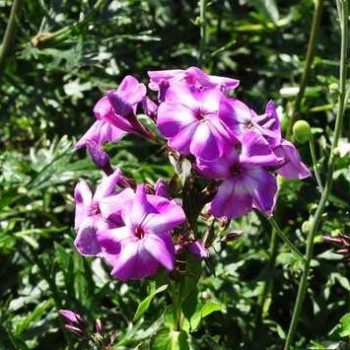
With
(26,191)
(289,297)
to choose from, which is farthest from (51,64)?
(289,297)

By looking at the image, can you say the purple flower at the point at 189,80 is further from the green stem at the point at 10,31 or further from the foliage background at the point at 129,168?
the green stem at the point at 10,31

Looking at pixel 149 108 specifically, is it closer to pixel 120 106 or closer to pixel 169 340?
pixel 120 106

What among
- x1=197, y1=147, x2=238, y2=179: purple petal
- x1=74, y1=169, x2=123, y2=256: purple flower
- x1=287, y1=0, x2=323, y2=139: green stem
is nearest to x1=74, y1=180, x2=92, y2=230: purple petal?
x1=74, y1=169, x2=123, y2=256: purple flower

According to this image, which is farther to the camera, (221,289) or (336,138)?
(221,289)

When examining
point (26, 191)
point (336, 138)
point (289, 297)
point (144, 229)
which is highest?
point (144, 229)

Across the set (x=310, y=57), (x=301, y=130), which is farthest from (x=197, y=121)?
(x=310, y=57)

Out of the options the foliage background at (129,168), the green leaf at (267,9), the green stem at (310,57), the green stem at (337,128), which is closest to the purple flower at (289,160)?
the green stem at (337,128)

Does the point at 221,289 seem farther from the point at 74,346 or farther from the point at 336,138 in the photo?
the point at 336,138
